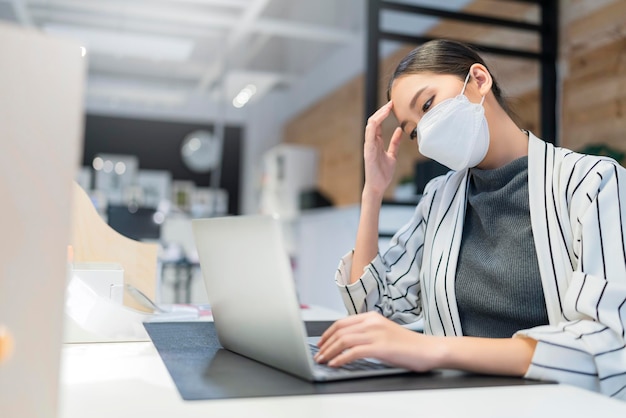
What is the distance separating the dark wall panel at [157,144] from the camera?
8773 mm

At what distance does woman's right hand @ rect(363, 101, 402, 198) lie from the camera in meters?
1.34

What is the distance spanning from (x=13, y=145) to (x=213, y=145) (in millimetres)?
8726

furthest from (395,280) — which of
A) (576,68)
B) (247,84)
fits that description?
(247,84)

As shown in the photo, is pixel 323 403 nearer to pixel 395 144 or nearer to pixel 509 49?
pixel 395 144

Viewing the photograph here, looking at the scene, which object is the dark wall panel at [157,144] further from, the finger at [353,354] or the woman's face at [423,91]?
the finger at [353,354]

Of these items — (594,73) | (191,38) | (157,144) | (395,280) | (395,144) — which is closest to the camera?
(395,280)

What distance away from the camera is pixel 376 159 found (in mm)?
1371

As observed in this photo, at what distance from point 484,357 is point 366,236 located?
54cm

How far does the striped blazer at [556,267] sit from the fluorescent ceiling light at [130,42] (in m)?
4.94

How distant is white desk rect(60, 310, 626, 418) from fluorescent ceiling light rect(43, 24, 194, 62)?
17.8 feet

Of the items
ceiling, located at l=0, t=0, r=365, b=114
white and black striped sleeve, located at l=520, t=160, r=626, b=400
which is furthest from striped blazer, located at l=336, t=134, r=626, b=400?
ceiling, located at l=0, t=0, r=365, b=114

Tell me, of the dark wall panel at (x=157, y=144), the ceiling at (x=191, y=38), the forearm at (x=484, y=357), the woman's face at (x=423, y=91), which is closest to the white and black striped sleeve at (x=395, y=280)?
the woman's face at (x=423, y=91)

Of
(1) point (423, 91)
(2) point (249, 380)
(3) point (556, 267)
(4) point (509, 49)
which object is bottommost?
(2) point (249, 380)

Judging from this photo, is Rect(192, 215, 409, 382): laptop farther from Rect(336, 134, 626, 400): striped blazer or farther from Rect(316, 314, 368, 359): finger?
Rect(336, 134, 626, 400): striped blazer
